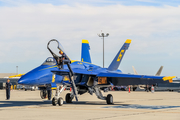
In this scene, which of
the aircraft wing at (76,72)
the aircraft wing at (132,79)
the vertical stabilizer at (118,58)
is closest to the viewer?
the aircraft wing at (132,79)

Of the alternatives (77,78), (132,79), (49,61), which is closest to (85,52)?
(77,78)

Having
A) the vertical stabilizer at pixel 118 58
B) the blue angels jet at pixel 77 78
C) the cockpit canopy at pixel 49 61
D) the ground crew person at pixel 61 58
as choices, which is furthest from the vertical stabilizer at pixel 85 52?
the ground crew person at pixel 61 58

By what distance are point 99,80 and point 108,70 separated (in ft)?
10.6

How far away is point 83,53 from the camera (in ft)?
84.0

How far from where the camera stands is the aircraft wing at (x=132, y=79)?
1633 centimetres

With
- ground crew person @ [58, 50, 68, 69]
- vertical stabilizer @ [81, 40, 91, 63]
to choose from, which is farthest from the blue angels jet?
vertical stabilizer @ [81, 40, 91, 63]

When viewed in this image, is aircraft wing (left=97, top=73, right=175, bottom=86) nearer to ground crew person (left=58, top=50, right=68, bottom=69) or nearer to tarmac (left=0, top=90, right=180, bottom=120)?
tarmac (left=0, top=90, right=180, bottom=120)

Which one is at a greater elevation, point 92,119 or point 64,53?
point 64,53

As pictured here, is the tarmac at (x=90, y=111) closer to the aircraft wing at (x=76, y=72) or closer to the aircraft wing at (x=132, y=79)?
the aircraft wing at (x=132, y=79)

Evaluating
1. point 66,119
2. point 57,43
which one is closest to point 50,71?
point 57,43

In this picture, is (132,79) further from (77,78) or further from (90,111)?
(90,111)

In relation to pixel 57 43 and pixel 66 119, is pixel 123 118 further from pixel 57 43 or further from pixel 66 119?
pixel 57 43

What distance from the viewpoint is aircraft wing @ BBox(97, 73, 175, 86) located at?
643 inches

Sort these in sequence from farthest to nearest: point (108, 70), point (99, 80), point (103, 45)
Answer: point (103, 45), point (108, 70), point (99, 80)
